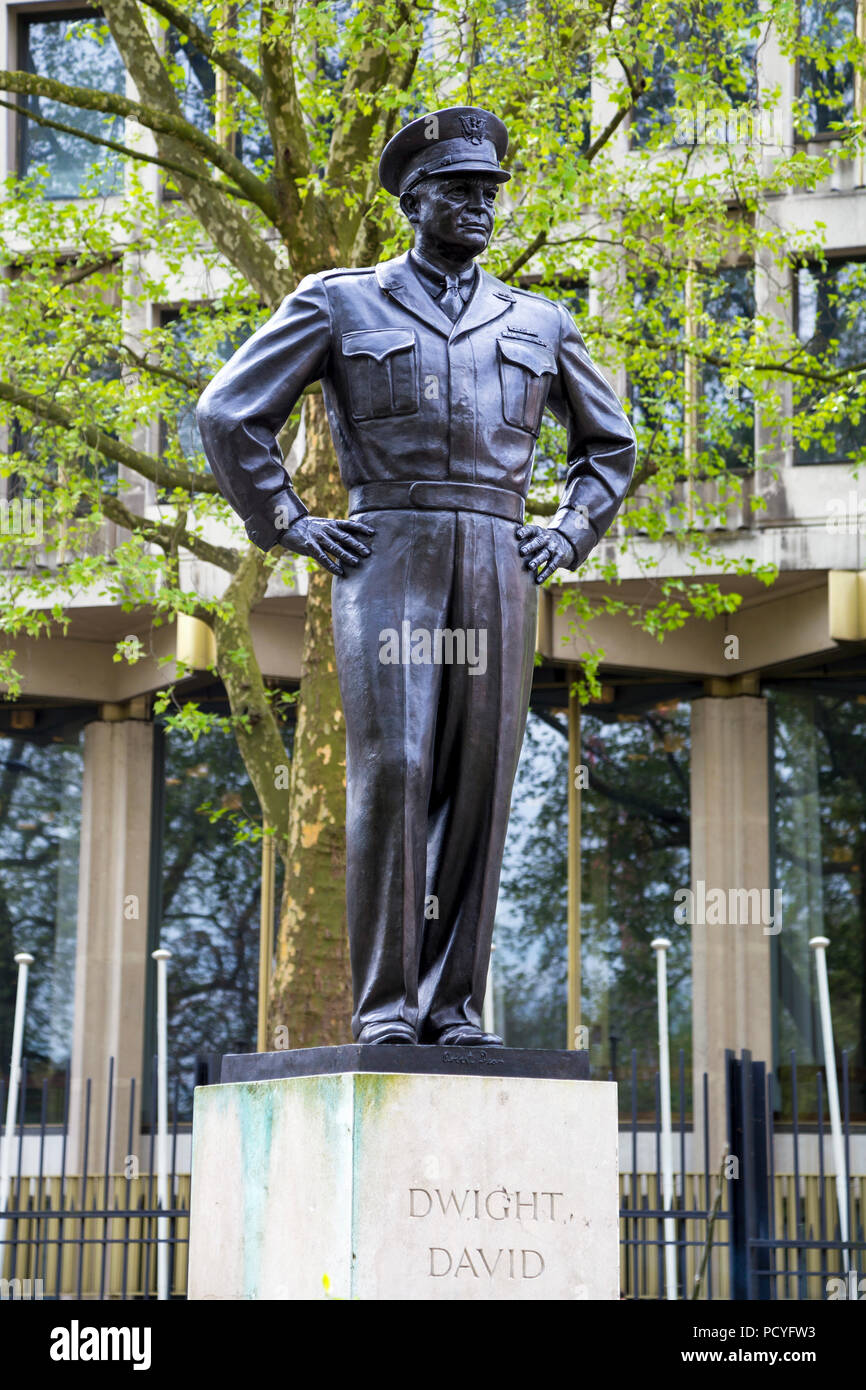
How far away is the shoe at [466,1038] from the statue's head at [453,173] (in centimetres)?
227

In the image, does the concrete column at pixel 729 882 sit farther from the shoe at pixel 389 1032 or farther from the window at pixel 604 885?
the shoe at pixel 389 1032

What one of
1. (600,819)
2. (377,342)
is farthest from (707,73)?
(377,342)

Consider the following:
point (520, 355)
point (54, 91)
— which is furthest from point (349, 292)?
point (54, 91)

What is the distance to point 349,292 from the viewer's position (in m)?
5.85

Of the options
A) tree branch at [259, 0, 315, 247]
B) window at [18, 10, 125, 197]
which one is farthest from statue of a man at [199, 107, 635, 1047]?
window at [18, 10, 125, 197]

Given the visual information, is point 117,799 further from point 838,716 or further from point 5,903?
point 838,716

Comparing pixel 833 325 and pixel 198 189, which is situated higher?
pixel 833 325

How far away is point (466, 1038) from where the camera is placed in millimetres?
5438

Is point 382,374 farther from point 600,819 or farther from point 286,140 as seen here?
point 600,819

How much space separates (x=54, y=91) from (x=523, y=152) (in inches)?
131

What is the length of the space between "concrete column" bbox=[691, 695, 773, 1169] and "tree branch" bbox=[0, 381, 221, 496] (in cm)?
760

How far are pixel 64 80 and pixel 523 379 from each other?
17.4 meters

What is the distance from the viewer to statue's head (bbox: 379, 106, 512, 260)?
579 cm
